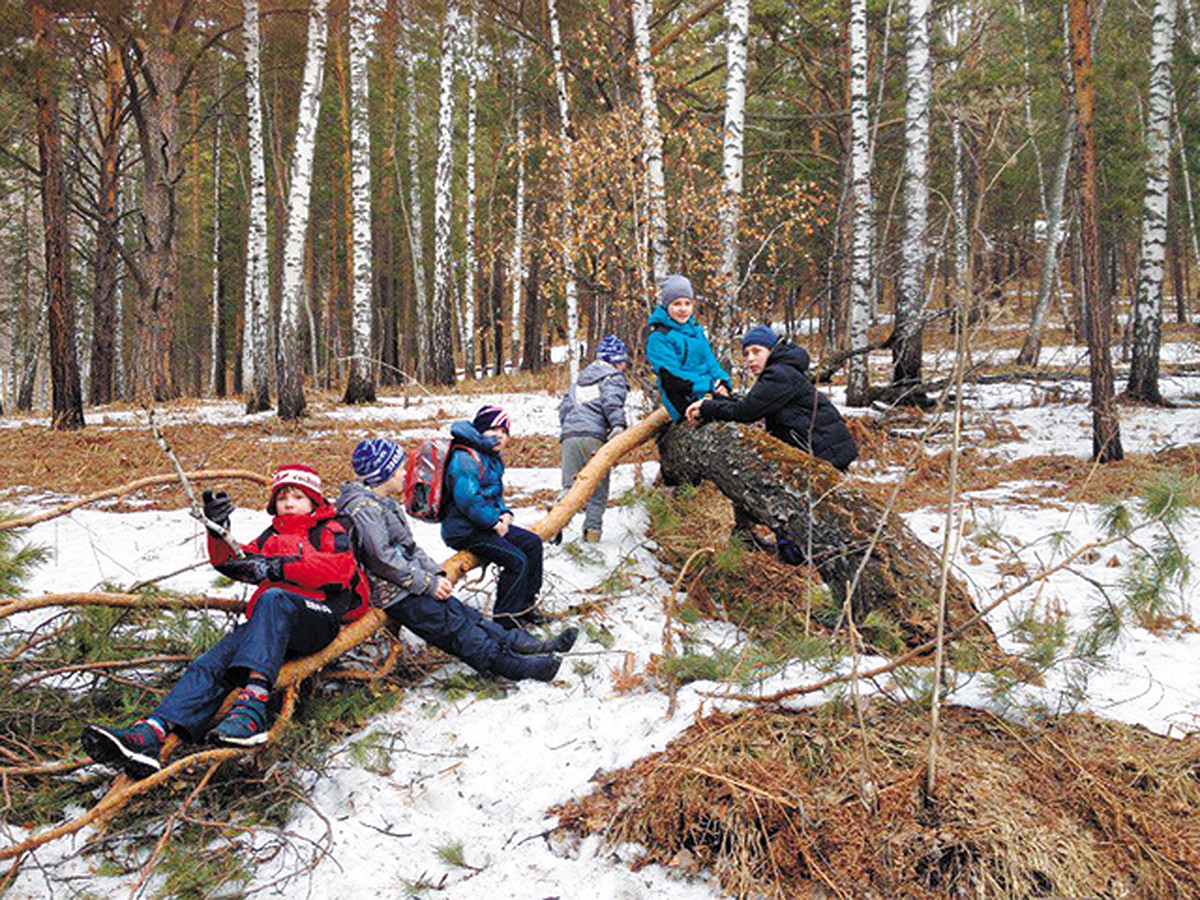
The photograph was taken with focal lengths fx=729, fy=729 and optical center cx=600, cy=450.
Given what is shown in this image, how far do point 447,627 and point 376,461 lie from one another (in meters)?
0.94

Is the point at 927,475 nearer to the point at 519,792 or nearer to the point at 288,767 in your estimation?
the point at 519,792

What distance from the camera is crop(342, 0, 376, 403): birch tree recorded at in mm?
12984

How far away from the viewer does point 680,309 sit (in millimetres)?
5148

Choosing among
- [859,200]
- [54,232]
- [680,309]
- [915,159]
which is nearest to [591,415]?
[680,309]

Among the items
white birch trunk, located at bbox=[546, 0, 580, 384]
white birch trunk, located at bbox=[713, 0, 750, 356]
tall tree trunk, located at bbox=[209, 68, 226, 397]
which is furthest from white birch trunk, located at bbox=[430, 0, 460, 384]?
white birch trunk, located at bbox=[713, 0, 750, 356]

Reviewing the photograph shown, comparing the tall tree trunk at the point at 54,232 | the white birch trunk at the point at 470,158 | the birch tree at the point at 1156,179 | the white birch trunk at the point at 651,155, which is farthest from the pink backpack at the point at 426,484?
the white birch trunk at the point at 470,158

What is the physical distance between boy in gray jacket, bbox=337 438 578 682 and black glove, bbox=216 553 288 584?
0.42m

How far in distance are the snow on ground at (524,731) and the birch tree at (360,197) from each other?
876 cm

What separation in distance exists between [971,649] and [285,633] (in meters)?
3.05

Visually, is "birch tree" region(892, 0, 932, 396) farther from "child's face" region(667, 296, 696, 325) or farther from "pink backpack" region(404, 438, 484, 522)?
"pink backpack" region(404, 438, 484, 522)

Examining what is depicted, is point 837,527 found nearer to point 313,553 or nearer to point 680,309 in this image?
point 680,309

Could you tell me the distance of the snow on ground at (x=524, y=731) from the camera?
2697 mm

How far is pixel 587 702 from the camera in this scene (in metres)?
3.60

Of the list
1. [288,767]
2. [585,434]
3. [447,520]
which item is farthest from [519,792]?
[585,434]
